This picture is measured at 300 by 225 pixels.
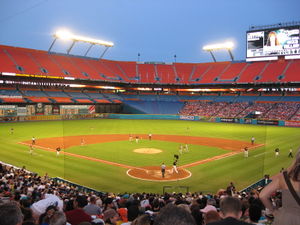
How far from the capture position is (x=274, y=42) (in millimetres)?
64312

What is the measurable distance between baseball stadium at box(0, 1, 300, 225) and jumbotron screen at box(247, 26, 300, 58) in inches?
8.9

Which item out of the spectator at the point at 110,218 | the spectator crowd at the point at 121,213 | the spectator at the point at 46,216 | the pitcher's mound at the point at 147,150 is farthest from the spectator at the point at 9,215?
the pitcher's mound at the point at 147,150

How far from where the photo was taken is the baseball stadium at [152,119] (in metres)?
21.5

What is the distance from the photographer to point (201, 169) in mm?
23219

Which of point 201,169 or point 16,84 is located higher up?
point 16,84

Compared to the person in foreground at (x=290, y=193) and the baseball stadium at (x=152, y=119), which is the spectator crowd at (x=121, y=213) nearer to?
the person in foreground at (x=290, y=193)

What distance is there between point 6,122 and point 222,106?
2023 inches

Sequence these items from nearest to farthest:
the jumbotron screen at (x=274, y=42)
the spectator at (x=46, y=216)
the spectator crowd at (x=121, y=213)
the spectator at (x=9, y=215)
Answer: the spectator crowd at (x=121, y=213) < the spectator at (x=9, y=215) < the spectator at (x=46, y=216) < the jumbotron screen at (x=274, y=42)

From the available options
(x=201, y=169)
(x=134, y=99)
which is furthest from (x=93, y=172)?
(x=134, y=99)

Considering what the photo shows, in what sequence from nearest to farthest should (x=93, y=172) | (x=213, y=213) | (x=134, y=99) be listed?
(x=213, y=213)
(x=93, y=172)
(x=134, y=99)

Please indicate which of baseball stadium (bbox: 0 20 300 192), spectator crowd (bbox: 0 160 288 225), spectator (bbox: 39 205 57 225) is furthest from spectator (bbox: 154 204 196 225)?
baseball stadium (bbox: 0 20 300 192)

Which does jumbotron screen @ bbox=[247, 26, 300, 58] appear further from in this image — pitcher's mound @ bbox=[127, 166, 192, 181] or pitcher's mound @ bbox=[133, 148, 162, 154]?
pitcher's mound @ bbox=[127, 166, 192, 181]

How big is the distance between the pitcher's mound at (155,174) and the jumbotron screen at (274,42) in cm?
5279

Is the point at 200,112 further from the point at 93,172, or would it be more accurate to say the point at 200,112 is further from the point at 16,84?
the point at 93,172
